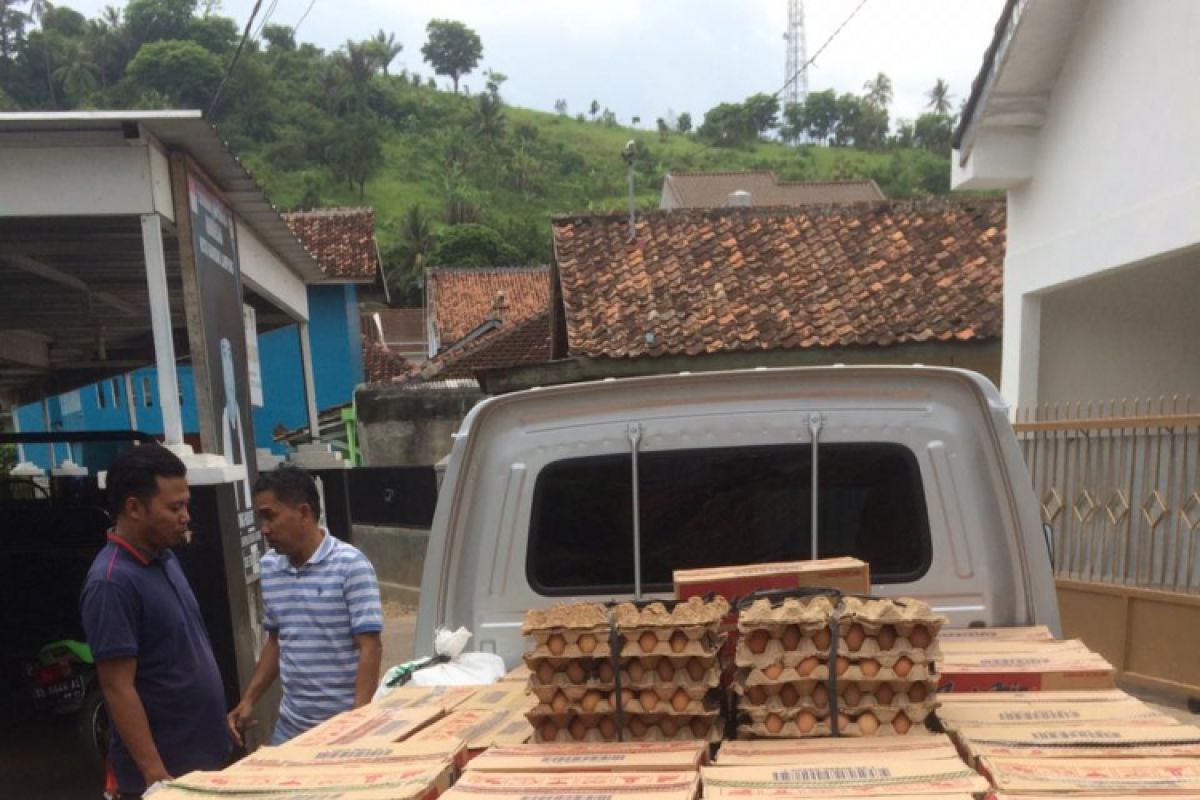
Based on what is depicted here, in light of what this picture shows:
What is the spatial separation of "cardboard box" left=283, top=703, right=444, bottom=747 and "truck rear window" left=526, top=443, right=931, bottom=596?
0.67 metres

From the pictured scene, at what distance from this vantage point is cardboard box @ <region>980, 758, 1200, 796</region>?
4.78 ft

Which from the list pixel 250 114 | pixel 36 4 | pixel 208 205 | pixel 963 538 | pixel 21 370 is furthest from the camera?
pixel 36 4

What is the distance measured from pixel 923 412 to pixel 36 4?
93.9m

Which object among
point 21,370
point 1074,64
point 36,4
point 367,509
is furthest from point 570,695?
point 36,4

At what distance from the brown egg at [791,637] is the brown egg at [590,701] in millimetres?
405

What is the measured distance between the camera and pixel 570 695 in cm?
193

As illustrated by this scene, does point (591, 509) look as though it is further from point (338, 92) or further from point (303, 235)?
point (338, 92)

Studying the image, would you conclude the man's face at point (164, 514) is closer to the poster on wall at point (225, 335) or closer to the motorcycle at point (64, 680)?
the poster on wall at point (225, 335)

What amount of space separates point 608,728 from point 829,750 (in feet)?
1.52

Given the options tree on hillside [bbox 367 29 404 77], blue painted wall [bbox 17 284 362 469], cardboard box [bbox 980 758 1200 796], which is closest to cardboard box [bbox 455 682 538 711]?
cardboard box [bbox 980 758 1200 796]

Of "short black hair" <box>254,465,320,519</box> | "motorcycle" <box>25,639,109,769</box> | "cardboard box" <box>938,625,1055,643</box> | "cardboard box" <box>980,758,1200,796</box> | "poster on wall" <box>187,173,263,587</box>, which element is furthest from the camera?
"motorcycle" <box>25,639,109,769</box>

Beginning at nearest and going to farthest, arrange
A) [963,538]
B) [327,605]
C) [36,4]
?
[963,538] → [327,605] → [36,4]

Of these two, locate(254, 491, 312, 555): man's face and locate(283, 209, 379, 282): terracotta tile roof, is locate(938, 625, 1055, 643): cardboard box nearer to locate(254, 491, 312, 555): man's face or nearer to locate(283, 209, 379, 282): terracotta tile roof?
locate(254, 491, 312, 555): man's face

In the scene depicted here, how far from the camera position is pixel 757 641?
189cm
